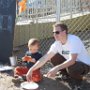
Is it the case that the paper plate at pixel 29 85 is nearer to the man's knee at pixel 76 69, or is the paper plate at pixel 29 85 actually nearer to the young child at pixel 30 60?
the young child at pixel 30 60

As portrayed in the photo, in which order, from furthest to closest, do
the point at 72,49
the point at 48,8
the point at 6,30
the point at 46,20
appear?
the point at 46,20, the point at 48,8, the point at 6,30, the point at 72,49

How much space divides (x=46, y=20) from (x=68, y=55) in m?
3.60

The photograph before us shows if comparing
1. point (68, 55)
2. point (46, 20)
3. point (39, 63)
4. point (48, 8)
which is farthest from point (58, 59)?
point (46, 20)

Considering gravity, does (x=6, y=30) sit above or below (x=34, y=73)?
above

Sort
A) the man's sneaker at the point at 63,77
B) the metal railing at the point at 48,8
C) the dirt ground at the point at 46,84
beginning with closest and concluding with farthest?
the dirt ground at the point at 46,84
the man's sneaker at the point at 63,77
the metal railing at the point at 48,8

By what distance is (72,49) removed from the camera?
223 inches

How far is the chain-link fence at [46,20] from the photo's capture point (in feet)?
29.6

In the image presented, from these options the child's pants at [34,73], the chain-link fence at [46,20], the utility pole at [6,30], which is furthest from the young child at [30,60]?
the chain-link fence at [46,20]

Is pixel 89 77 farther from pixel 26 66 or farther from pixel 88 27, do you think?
pixel 88 27

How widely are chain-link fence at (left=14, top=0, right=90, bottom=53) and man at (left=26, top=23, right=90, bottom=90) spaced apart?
2.87 metres

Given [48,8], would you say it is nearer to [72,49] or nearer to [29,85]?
→ [72,49]

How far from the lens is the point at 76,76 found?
5734 mm

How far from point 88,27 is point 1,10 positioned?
3.07 metres

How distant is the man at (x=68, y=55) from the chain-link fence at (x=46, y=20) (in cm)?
287
